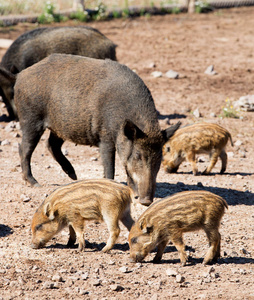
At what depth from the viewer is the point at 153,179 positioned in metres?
5.82

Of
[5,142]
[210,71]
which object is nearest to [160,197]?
[5,142]

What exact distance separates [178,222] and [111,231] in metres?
0.65

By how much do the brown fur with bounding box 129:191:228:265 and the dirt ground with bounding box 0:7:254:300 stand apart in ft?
0.57

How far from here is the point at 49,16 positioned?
629 inches

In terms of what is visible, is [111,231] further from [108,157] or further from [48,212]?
[108,157]

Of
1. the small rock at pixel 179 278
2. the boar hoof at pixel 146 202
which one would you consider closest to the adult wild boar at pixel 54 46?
the boar hoof at pixel 146 202

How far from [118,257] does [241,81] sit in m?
7.82

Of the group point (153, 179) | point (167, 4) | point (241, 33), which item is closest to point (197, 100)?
point (153, 179)

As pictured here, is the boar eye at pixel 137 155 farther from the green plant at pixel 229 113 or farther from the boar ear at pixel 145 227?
the green plant at pixel 229 113

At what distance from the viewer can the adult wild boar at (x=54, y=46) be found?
29.9 feet

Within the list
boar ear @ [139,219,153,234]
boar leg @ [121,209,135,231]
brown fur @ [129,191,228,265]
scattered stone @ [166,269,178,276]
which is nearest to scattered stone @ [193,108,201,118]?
boar leg @ [121,209,135,231]

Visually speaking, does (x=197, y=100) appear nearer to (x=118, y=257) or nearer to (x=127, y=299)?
(x=118, y=257)

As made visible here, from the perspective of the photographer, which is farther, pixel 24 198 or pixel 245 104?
pixel 245 104

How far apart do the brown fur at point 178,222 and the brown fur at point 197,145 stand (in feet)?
8.90
